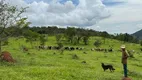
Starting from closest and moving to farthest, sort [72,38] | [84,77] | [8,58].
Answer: [84,77] → [8,58] → [72,38]

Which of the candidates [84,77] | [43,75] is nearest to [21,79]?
[43,75]

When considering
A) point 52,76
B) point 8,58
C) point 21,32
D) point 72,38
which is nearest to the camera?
point 52,76

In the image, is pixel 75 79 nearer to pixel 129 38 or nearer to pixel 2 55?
pixel 2 55

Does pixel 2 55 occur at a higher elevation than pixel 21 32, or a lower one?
lower

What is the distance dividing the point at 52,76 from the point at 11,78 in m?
4.16

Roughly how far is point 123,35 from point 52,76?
16407 cm

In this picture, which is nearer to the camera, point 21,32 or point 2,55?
point 2,55

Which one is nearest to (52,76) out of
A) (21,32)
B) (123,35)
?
(21,32)

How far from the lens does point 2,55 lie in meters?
40.0

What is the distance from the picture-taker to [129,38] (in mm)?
191000

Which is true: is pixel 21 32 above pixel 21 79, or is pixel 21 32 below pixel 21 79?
above

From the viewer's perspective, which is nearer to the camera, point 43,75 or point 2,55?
point 43,75

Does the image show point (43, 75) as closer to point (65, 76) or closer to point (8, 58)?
point (65, 76)

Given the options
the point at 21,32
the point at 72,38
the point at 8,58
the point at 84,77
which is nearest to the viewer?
the point at 84,77
